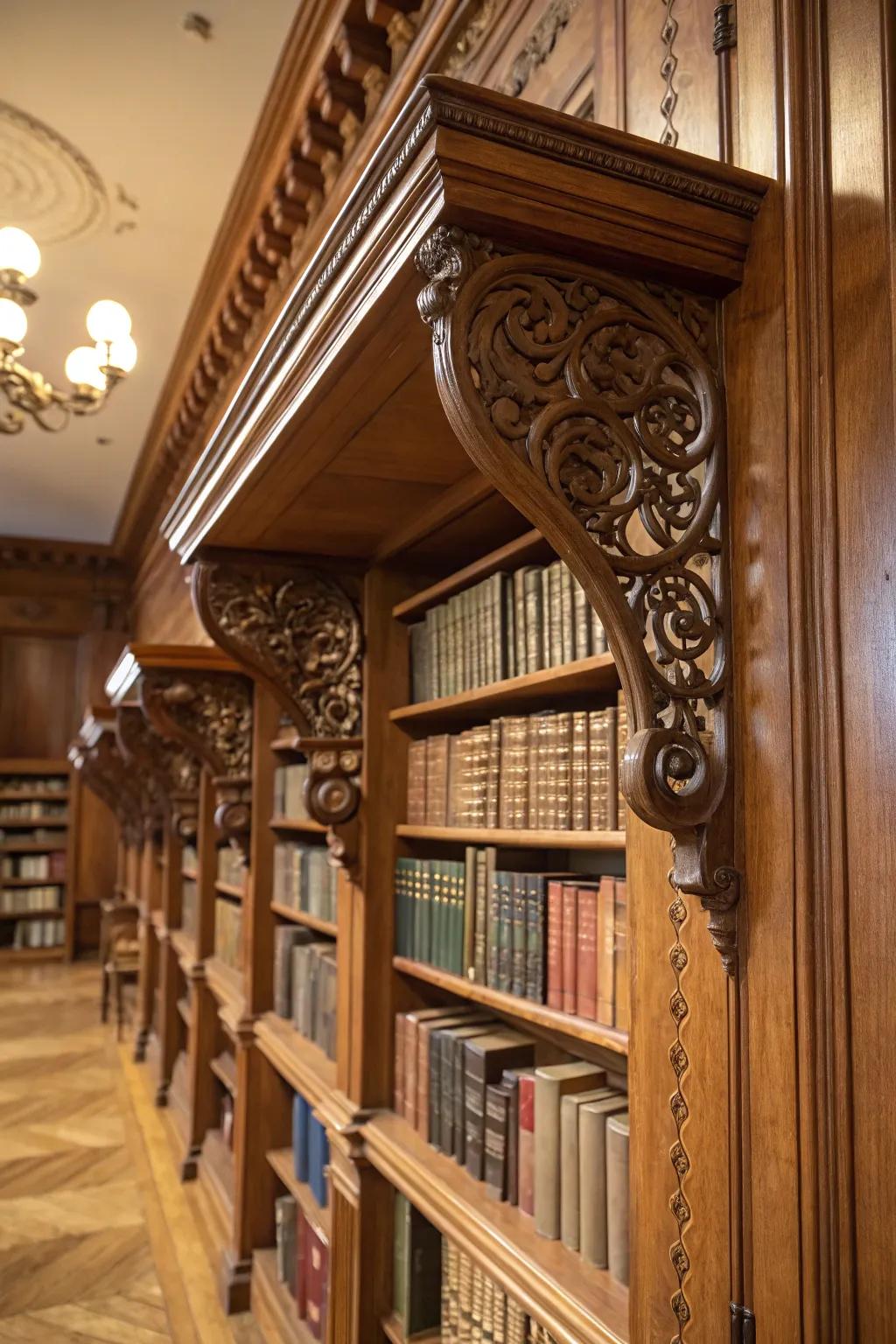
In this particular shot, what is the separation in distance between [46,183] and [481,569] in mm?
2552

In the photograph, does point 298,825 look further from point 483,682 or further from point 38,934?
point 38,934

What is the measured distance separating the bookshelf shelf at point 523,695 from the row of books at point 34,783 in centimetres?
776

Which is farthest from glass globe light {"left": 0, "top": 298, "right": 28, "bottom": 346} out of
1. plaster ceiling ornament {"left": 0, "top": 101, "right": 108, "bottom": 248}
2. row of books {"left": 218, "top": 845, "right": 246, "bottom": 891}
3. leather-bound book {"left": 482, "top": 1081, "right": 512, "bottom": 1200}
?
leather-bound book {"left": 482, "top": 1081, "right": 512, "bottom": 1200}

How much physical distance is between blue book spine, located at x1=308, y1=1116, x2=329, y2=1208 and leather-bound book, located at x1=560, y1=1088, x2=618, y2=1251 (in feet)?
4.27

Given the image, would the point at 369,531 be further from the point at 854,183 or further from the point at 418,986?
the point at 854,183

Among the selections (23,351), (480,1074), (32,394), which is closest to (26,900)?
(32,394)

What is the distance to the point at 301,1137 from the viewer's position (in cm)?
284

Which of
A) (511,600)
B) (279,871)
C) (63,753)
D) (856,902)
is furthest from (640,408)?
(63,753)

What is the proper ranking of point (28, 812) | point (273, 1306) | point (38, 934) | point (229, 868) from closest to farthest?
point (273, 1306) → point (229, 868) → point (38, 934) → point (28, 812)

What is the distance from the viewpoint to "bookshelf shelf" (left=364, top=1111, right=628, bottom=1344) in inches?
52.9

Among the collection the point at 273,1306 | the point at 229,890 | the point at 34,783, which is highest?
the point at 34,783

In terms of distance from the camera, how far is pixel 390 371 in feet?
4.33

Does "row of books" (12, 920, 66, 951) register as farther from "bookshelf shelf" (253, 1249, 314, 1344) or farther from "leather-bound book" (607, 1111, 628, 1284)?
"leather-bound book" (607, 1111, 628, 1284)

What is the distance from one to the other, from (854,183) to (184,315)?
390 centimetres
